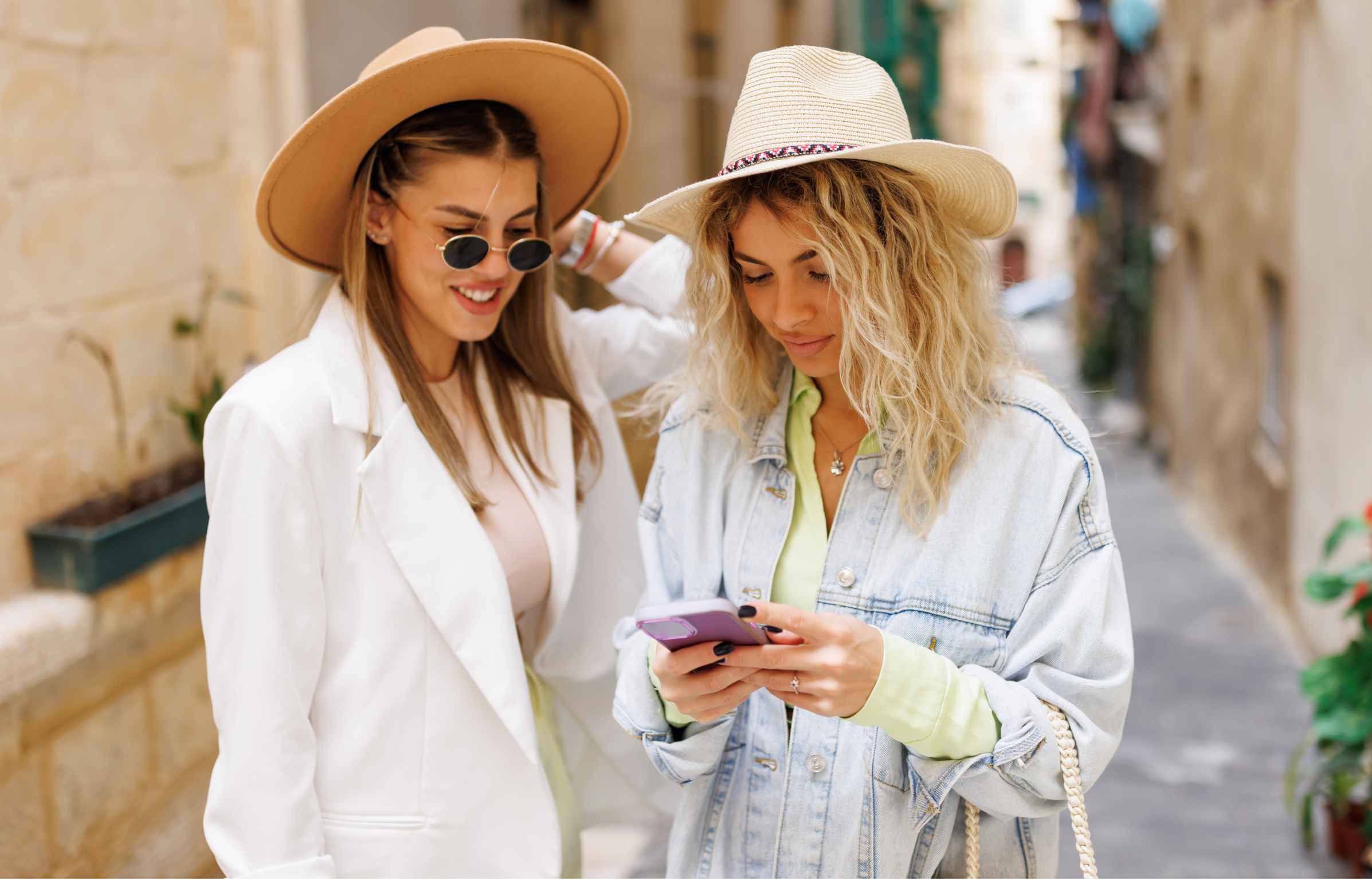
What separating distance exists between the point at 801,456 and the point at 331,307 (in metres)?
0.78

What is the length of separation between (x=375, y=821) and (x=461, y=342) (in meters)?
0.80

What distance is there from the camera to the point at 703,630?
1.62 meters

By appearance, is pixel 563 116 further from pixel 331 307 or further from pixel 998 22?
pixel 998 22

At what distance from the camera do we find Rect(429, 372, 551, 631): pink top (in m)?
2.21

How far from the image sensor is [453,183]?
210cm

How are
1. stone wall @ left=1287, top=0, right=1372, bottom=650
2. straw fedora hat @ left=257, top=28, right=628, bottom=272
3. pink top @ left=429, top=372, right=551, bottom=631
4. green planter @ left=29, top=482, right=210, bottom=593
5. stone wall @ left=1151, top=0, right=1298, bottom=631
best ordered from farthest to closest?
stone wall @ left=1151, top=0, right=1298, bottom=631
stone wall @ left=1287, top=0, right=1372, bottom=650
green planter @ left=29, top=482, right=210, bottom=593
pink top @ left=429, top=372, right=551, bottom=631
straw fedora hat @ left=257, top=28, right=628, bottom=272

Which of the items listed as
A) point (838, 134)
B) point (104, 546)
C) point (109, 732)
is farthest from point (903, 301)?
point (109, 732)

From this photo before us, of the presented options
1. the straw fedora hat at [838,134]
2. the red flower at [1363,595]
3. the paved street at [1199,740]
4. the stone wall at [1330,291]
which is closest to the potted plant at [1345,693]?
the red flower at [1363,595]

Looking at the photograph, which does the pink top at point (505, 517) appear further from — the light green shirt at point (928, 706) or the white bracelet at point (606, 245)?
the light green shirt at point (928, 706)

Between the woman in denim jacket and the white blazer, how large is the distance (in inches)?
11.0

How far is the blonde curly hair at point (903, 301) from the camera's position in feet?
5.83

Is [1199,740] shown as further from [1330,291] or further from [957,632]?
[957,632]

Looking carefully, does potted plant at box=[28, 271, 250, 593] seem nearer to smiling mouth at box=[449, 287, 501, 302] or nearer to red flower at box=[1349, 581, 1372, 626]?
smiling mouth at box=[449, 287, 501, 302]

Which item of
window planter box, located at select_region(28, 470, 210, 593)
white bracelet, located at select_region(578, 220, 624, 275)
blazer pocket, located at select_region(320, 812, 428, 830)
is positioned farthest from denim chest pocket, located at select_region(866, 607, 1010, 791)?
window planter box, located at select_region(28, 470, 210, 593)
